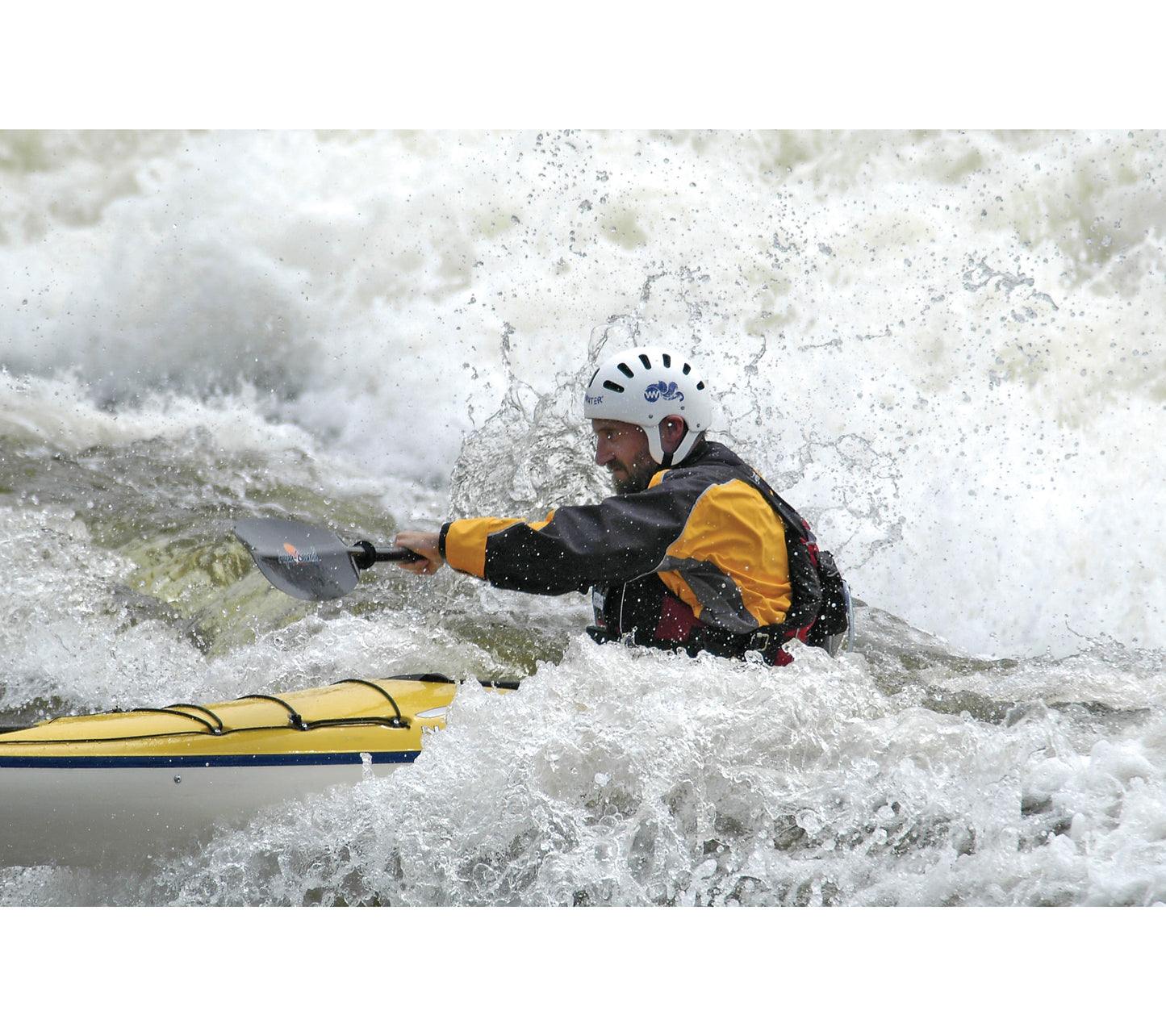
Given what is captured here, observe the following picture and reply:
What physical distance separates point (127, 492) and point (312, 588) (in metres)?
6.53

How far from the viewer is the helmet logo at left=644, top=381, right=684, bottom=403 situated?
281 centimetres

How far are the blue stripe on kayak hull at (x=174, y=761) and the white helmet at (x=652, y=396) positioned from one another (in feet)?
4.05

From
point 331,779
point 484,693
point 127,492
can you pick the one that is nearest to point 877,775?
point 484,693

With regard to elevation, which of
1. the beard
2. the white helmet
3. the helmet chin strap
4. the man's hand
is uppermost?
the white helmet

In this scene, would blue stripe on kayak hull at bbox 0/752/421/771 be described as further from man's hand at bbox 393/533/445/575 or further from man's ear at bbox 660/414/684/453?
man's ear at bbox 660/414/684/453

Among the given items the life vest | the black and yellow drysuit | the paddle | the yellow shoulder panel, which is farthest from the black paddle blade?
the yellow shoulder panel

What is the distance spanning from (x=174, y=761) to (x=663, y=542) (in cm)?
141

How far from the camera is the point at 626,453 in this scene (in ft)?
9.45

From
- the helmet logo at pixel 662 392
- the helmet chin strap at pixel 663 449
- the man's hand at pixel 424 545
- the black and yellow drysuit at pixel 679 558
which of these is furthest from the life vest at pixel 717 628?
the man's hand at pixel 424 545

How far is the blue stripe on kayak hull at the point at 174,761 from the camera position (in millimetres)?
2377

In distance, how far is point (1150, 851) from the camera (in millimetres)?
2172

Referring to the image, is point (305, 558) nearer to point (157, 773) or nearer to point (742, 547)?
point (157, 773)

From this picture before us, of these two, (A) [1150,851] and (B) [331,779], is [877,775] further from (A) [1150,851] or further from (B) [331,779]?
(B) [331,779]

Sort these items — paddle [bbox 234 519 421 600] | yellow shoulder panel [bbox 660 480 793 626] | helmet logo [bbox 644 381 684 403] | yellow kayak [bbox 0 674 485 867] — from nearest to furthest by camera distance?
yellow kayak [bbox 0 674 485 867] → yellow shoulder panel [bbox 660 480 793 626] → paddle [bbox 234 519 421 600] → helmet logo [bbox 644 381 684 403]
